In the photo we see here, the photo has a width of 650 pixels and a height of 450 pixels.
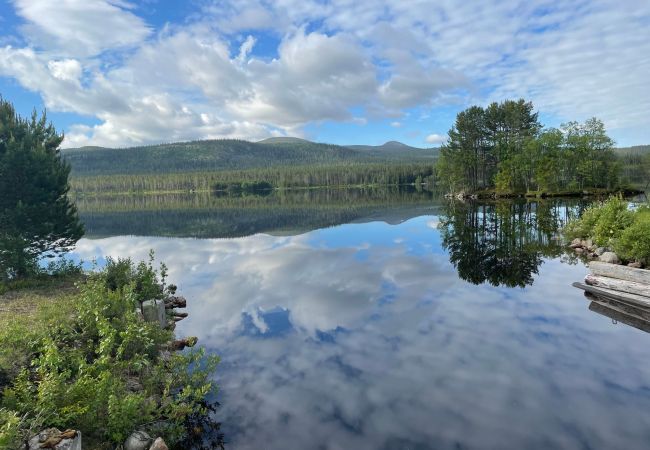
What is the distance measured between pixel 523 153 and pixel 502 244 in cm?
5657

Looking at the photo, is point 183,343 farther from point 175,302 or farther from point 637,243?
point 637,243

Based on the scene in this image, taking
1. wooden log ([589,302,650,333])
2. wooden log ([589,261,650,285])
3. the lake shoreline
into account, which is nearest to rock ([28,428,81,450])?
wooden log ([589,302,650,333])

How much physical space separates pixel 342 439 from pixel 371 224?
4189cm

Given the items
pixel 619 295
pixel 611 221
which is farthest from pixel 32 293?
pixel 611 221

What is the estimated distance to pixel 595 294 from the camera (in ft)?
59.0

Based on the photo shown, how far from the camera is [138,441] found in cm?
800

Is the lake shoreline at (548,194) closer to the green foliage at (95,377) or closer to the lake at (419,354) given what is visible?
the lake at (419,354)

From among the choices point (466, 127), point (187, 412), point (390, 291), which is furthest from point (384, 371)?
point (466, 127)

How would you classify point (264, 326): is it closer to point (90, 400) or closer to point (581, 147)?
point (90, 400)

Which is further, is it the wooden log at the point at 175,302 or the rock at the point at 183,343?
the wooden log at the point at 175,302

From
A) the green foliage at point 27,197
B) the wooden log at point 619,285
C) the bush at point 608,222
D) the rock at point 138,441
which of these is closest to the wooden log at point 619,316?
the wooden log at point 619,285

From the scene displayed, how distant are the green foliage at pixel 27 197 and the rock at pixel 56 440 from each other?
17115 mm

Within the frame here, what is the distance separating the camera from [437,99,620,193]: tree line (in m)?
77.2

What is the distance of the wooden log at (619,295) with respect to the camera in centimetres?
1555
